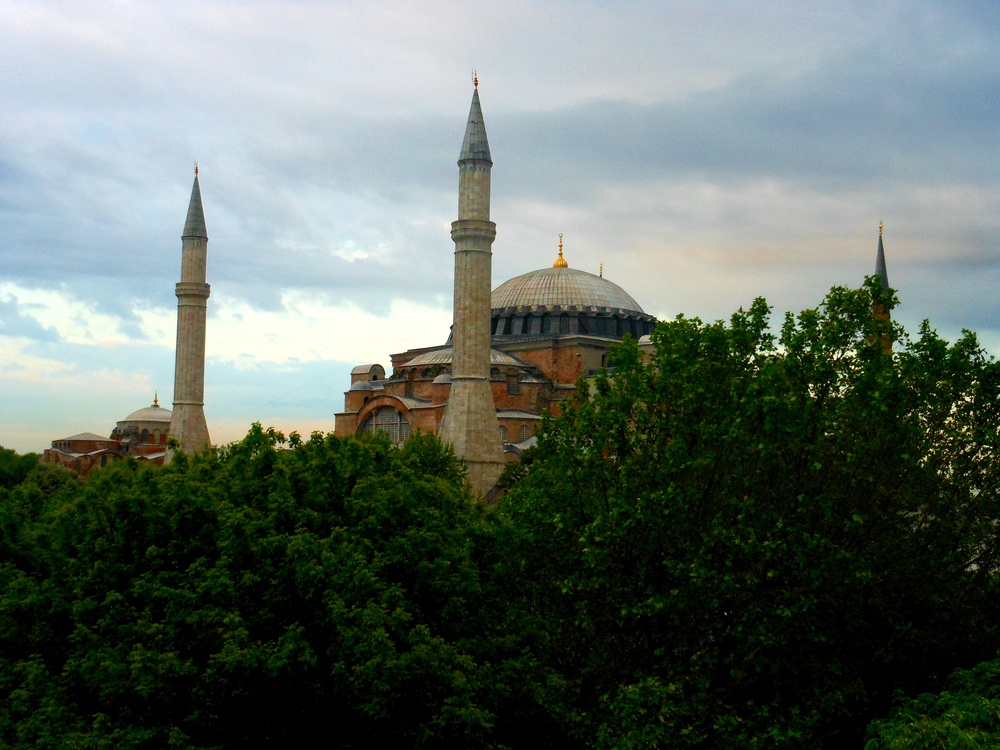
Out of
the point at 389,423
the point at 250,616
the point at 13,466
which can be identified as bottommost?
the point at 250,616

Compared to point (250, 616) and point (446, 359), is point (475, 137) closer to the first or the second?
point (446, 359)

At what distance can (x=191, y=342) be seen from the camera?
155 feet

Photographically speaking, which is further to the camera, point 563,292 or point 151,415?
point 151,415

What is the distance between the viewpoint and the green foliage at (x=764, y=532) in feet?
52.1

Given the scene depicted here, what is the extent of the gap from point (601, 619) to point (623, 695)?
65.1 inches

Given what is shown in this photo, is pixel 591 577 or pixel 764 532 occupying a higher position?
pixel 764 532

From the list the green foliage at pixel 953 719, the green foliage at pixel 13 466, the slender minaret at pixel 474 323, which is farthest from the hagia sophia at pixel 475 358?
the green foliage at pixel 953 719

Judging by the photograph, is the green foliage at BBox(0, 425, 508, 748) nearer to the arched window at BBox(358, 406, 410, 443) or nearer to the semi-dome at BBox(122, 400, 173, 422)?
the arched window at BBox(358, 406, 410, 443)

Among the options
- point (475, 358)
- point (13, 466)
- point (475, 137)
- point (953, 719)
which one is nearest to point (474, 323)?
point (475, 358)

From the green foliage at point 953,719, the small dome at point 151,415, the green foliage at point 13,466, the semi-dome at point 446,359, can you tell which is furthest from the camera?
the small dome at point 151,415

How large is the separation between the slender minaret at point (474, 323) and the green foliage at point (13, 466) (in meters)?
11.3

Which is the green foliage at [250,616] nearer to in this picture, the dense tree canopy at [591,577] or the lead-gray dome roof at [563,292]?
the dense tree canopy at [591,577]

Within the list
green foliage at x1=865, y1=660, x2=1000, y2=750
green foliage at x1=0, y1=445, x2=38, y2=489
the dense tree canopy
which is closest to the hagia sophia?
green foliage at x1=0, y1=445, x2=38, y2=489

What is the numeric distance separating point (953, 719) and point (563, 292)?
49.2 metres
